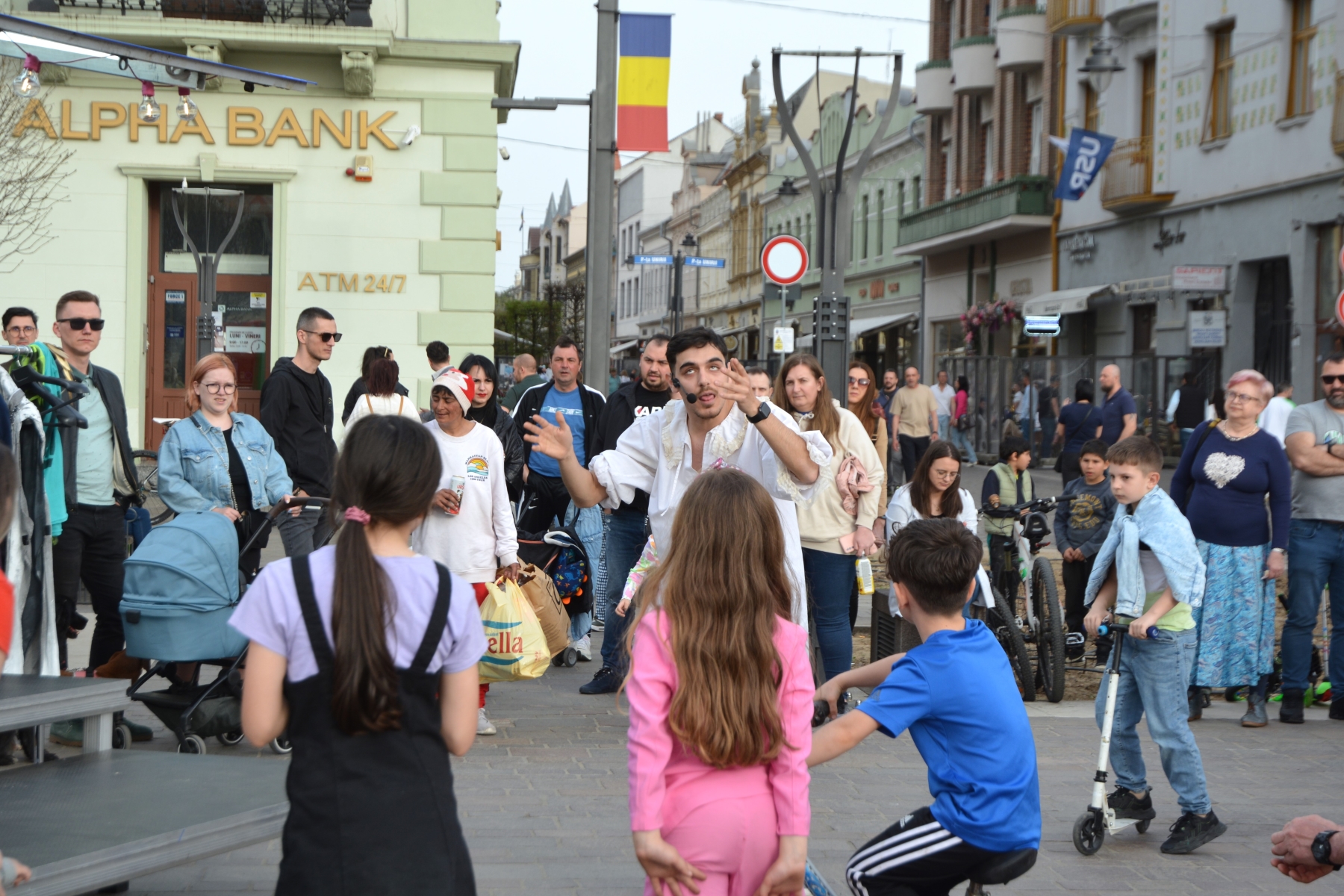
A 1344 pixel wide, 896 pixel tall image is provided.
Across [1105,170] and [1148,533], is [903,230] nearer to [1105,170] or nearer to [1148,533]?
[1105,170]

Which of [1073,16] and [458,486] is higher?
[1073,16]

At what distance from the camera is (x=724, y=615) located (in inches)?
125

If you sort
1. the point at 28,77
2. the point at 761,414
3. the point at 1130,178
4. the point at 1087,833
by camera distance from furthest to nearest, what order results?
1. the point at 1130,178
2. the point at 28,77
3. the point at 1087,833
4. the point at 761,414

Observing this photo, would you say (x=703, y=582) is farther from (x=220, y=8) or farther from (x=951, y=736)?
(x=220, y=8)

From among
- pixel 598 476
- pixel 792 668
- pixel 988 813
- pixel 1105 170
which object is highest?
pixel 1105 170

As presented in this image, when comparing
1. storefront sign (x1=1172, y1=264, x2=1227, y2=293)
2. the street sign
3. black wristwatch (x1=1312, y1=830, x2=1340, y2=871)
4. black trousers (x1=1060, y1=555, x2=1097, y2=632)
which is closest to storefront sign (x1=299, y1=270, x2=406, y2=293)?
the street sign

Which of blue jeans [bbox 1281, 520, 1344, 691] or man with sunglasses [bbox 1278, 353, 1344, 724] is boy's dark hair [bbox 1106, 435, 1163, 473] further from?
blue jeans [bbox 1281, 520, 1344, 691]

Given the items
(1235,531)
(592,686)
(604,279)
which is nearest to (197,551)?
(592,686)

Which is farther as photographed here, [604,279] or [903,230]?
[903,230]

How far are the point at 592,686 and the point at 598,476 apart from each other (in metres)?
3.09

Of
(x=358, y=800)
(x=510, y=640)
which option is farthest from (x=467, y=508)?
(x=358, y=800)

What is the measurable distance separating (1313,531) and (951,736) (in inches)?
218

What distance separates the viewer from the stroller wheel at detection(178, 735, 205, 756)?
631cm

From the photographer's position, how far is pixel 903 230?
1647 inches
